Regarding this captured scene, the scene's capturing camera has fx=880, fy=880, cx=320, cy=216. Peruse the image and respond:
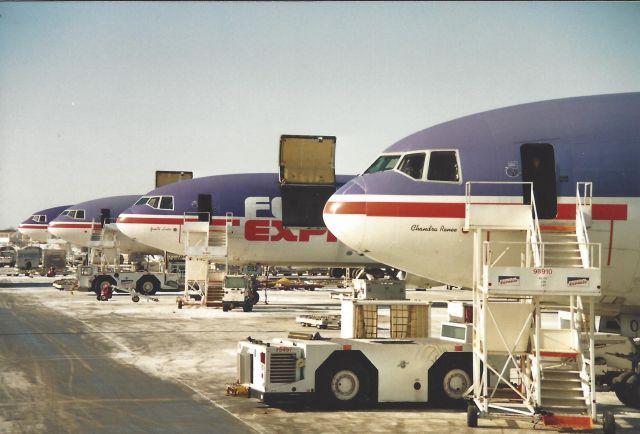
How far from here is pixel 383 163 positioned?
20.3m

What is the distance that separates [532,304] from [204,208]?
104 ft

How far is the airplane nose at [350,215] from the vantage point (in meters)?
19.4

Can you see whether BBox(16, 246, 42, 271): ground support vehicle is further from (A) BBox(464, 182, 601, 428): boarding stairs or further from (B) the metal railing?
(B) the metal railing

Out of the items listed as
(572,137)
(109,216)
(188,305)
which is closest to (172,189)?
(188,305)

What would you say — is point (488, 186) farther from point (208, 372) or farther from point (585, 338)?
point (208, 372)

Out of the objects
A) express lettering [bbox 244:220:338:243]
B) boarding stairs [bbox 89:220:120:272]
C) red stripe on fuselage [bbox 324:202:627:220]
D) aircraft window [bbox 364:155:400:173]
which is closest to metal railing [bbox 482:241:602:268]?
red stripe on fuselage [bbox 324:202:627:220]

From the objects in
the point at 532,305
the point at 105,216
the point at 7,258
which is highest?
the point at 105,216

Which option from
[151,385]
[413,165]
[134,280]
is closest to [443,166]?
[413,165]

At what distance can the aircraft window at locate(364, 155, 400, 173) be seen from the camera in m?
20.0

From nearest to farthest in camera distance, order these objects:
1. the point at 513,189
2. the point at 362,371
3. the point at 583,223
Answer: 1. the point at 583,223
2. the point at 513,189
3. the point at 362,371

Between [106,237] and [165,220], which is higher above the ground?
[165,220]

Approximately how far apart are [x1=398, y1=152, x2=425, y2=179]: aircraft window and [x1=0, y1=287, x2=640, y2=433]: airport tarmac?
5.15m

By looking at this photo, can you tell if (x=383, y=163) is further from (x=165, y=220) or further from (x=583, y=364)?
(x=165, y=220)

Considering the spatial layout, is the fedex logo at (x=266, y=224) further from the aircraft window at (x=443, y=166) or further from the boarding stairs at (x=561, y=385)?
the boarding stairs at (x=561, y=385)
